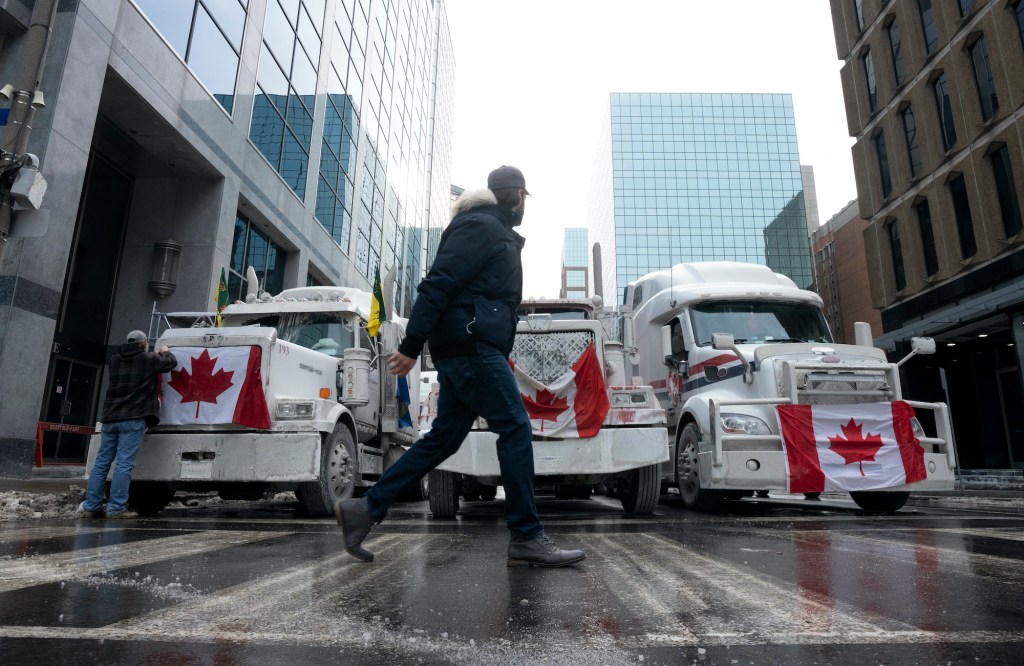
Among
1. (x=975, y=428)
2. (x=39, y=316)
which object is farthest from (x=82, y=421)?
(x=975, y=428)

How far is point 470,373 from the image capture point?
11.4 feet

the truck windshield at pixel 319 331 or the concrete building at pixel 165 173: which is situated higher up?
the concrete building at pixel 165 173

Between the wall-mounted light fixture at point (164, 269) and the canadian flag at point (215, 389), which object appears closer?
the canadian flag at point (215, 389)

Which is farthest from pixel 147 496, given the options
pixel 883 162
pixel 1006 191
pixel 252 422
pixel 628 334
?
pixel 883 162

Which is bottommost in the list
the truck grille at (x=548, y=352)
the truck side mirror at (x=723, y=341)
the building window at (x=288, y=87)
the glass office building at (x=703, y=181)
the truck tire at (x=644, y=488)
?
the truck tire at (x=644, y=488)

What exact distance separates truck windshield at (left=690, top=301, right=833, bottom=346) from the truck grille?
2184 mm

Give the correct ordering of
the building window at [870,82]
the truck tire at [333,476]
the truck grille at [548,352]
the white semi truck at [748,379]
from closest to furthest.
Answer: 1. the truck tire at [333,476]
2. the truck grille at [548,352]
3. the white semi truck at [748,379]
4. the building window at [870,82]

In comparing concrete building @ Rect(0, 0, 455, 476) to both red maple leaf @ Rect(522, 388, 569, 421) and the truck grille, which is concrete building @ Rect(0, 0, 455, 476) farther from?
red maple leaf @ Rect(522, 388, 569, 421)

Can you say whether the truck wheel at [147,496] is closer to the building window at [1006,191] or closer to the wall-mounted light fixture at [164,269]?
the wall-mounted light fixture at [164,269]

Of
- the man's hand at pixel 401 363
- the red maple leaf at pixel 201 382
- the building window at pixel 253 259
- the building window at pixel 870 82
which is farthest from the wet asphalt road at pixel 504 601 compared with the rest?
the building window at pixel 870 82

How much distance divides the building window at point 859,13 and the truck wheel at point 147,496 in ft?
101

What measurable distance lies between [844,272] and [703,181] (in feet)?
90.2

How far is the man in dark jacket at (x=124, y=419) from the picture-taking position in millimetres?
6336

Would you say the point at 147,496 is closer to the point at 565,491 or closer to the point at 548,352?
the point at 548,352
